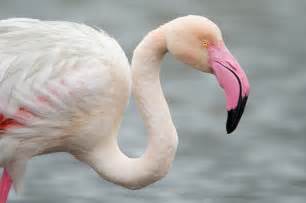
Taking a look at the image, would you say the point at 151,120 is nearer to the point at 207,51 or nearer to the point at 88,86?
the point at 88,86

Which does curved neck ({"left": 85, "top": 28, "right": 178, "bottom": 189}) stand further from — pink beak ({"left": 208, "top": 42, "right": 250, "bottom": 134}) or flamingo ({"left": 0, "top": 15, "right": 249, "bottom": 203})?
pink beak ({"left": 208, "top": 42, "right": 250, "bottom": 134})

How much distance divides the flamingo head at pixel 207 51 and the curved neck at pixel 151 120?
106mm

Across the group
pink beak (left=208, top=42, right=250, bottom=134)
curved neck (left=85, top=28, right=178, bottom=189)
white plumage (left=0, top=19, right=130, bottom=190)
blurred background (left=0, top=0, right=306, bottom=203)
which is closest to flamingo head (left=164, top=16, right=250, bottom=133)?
pink beak (left=208, top=42, right=250, bottom=134)

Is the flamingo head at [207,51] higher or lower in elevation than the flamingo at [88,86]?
higher

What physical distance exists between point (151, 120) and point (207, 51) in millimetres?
523

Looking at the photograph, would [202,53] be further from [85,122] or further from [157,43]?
[85,122]

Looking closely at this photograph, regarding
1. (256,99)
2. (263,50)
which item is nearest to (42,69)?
(256,99)

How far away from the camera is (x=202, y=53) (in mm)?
6789

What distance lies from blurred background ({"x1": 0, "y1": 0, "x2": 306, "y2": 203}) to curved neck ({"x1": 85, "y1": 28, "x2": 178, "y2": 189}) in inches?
137

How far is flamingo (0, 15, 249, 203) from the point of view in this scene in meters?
6.82

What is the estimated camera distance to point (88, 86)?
691cm

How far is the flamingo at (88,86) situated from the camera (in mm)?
6816

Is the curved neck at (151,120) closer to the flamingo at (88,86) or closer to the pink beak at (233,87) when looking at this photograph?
the flamingo at (88,86)

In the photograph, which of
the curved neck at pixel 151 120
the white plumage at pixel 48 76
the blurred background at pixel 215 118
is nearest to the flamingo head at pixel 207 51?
the curved neck at pixel 151 120
